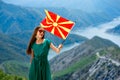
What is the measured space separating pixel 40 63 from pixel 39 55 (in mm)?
464

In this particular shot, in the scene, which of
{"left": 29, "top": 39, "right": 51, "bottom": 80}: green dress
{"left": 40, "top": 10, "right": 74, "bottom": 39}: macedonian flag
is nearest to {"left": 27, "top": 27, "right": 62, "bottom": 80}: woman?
{"left": 29, "top": 39, "right": 51, "bottom": 80}: green dress

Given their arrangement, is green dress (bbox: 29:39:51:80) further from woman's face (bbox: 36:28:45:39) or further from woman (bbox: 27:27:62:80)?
woman's face (bbox: 36:28:45:39)

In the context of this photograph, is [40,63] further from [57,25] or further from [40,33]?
[57,25]

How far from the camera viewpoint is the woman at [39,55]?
1998 cm

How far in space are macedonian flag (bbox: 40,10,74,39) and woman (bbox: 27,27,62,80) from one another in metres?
0.77

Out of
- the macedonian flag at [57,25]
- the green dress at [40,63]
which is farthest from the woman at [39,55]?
the macedonian flag at [57,25]

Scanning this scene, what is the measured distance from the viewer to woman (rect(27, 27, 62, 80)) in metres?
20.0

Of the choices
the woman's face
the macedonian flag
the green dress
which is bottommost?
the green dress

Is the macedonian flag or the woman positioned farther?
the macedonian flag

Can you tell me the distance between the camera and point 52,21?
2116cm

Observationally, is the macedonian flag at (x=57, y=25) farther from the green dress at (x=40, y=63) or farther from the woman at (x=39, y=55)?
the green dress at (x=40, y=63)

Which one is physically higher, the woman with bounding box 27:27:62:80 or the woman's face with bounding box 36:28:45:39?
the woman's face with bounding box 36:28:45:39

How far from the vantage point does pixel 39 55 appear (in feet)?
65.6

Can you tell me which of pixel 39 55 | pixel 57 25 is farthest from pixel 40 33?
pixel 57 25
